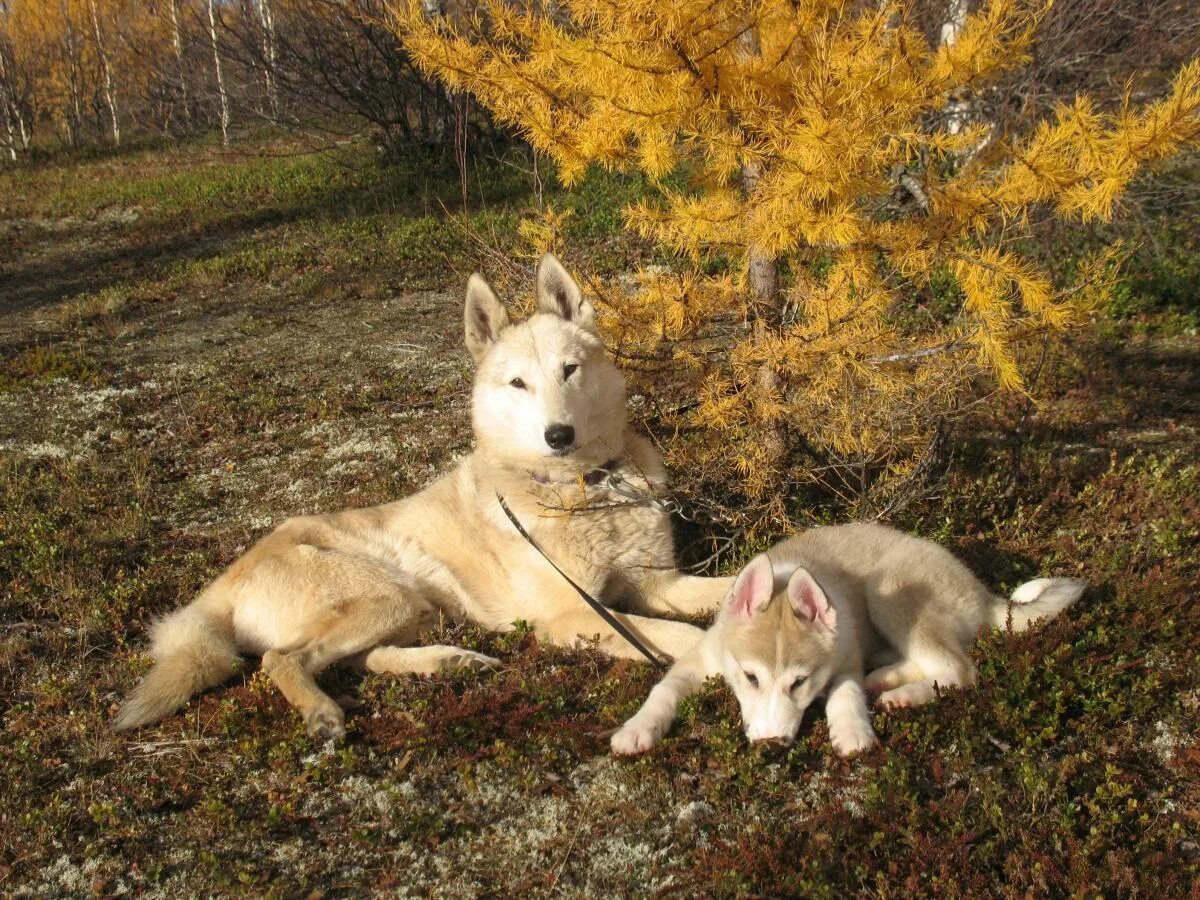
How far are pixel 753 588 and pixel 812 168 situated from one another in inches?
80.2

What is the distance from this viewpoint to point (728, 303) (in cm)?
566

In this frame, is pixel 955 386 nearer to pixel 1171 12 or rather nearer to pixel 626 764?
pixel 626 764

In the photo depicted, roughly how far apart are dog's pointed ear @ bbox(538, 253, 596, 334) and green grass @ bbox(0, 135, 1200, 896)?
6.22ft

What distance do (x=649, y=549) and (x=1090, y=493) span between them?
9.54 feet

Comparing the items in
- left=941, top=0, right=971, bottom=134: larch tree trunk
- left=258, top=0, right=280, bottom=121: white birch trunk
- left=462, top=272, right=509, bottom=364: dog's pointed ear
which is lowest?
left=462, top=272, right=509, bottom=364: dog's pointed ear

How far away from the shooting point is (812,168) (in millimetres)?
4277

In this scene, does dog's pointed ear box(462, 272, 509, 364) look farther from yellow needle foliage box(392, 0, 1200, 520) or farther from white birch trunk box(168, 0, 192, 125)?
white birch trunk box(168, 0, 192, 125)

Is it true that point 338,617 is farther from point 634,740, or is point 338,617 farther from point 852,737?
point 852,737

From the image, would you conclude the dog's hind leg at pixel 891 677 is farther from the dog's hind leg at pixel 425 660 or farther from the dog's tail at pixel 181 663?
the dog's tail at pixel 181 663

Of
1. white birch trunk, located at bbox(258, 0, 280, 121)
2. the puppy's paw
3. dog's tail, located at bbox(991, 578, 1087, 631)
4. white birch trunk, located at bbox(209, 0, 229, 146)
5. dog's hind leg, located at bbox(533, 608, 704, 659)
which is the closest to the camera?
the puppy's paw

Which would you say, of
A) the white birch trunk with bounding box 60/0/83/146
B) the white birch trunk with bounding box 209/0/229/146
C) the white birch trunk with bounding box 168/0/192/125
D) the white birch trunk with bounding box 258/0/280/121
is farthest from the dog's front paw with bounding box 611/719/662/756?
the white birch trunk with bounding box 60/0/83/146

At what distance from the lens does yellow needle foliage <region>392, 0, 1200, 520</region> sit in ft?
13.9

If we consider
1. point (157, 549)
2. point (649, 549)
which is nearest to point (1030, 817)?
point (649, 549)

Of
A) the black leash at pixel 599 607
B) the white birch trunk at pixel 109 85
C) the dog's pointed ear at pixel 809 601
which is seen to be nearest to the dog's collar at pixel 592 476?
the black leash at pixel 599 607
